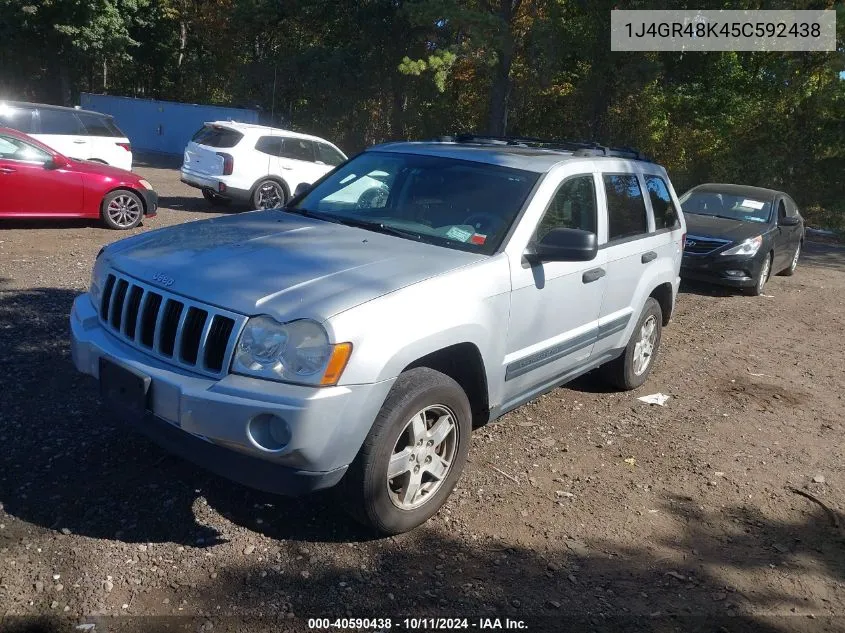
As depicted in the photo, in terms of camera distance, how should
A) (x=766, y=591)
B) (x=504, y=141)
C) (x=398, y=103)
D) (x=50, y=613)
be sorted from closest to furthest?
(x=50, y=613)
(x=766, y=591)
(x=504, y=141)
(x=398, y=103)

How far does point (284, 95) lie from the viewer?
2803 cm

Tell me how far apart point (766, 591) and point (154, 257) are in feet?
10.9

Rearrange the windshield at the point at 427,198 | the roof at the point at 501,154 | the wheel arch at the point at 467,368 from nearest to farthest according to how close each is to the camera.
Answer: the wheel arch at the point at 467,368 < the windshield at the point at 427,198 < the roof at the point at 501,154

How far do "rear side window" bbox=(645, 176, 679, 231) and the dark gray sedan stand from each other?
14.5ft

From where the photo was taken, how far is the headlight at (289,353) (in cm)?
314

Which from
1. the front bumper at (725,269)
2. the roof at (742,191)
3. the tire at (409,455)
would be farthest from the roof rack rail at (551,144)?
the roof at (742,191)

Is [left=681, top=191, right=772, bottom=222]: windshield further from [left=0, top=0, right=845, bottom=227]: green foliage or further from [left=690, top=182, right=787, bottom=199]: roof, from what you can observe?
[left=0, top=0, right=845, bottom=227]: green foliage

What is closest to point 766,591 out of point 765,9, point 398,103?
point 765,9

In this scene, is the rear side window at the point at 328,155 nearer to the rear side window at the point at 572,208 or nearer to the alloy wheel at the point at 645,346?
the alloy wheel at the point at 645,346

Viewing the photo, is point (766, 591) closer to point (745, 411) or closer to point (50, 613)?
point (745, 411)

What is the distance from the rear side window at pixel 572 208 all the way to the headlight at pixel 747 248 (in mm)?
6109

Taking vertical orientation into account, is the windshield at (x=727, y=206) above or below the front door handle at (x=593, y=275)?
above

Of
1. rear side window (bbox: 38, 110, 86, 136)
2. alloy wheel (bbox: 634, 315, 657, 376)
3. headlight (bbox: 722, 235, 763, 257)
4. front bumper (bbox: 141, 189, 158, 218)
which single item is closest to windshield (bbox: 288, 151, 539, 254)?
alloy wheel (bbox: 634, 315, 657, 376)

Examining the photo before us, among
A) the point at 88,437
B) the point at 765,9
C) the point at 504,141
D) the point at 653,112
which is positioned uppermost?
the point at 765,9
